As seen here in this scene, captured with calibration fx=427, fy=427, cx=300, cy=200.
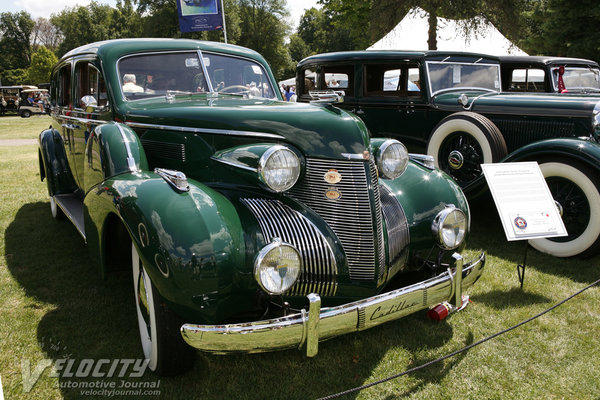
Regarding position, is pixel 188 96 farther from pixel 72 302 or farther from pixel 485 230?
pixel 485 230

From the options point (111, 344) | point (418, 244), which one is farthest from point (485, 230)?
point (111, 344)

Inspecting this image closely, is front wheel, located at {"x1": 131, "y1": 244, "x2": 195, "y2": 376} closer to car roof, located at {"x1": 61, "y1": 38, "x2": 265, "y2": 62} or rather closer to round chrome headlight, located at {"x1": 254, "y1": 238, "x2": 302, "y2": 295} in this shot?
round chrome headlight, located at {"x1": 254, "y1": 238, "x2": 302, "y2": 295}

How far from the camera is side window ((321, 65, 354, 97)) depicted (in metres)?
6.30

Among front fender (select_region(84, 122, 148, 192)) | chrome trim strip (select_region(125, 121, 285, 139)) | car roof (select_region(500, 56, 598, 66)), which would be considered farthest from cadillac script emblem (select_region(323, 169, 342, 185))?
car roof (select_region(500, 56, 598, 66))

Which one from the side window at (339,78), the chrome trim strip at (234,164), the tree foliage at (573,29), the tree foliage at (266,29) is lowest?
the chrome trim strip at (234,164)

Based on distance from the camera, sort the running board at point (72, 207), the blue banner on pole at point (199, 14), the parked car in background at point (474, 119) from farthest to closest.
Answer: the blue banner on pole at point (199, 14), the parked car in background at point (474, 119), the running board at point (72, 207)

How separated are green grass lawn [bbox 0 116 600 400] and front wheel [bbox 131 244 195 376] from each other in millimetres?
130

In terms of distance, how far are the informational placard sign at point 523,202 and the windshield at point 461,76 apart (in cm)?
263

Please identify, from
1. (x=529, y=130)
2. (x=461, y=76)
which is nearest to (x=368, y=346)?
(x=529, y=130)

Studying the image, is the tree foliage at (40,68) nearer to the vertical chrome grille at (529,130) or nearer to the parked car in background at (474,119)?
the parked car in background at (474,119)

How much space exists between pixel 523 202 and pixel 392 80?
344 cm

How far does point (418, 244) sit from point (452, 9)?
1625 centimetres

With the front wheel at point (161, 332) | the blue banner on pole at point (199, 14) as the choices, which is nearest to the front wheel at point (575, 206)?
the front wheel at point (161, 332)

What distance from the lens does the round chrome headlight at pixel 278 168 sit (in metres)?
2.21
